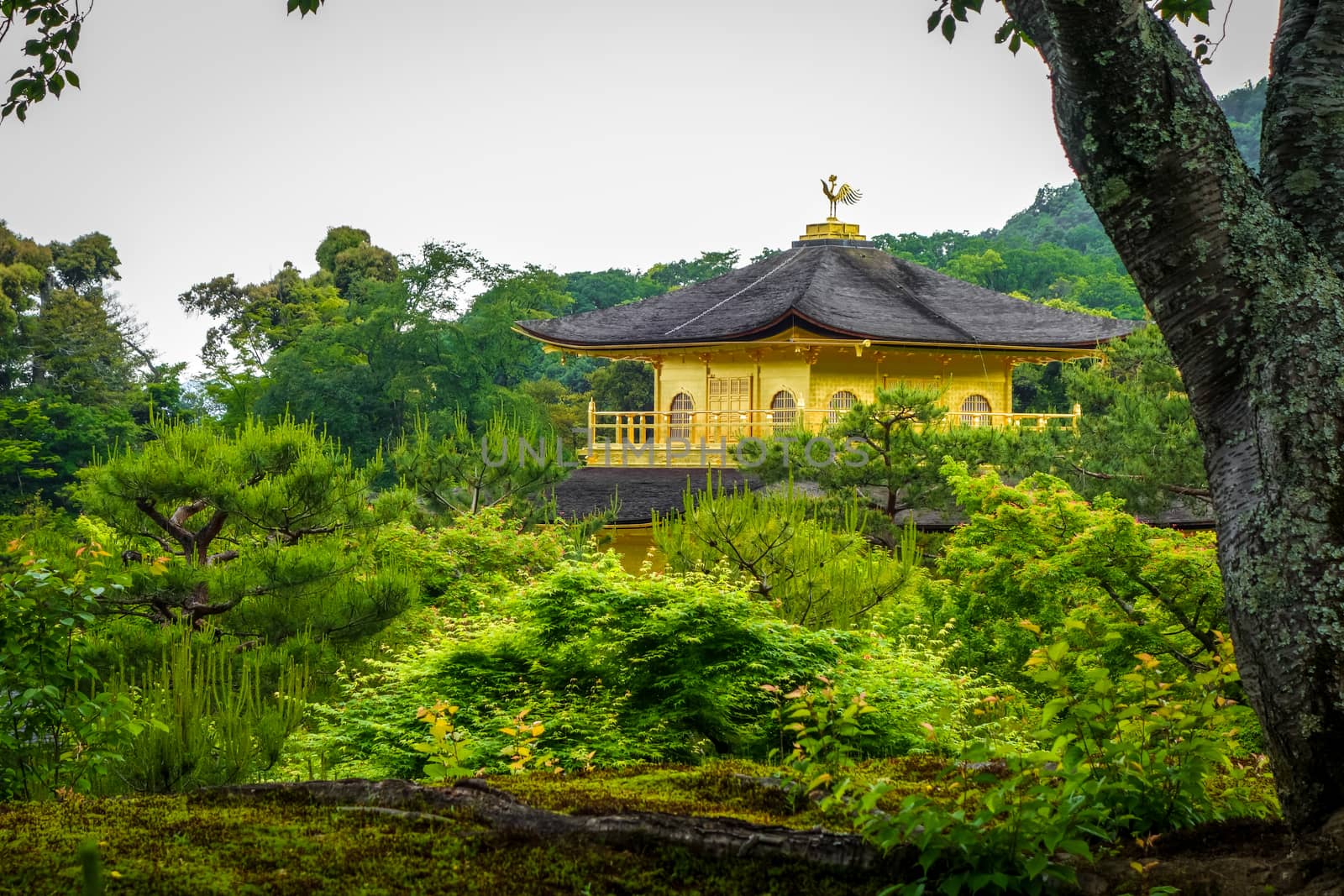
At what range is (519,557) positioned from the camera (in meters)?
13.8

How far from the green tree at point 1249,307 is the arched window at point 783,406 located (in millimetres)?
18202

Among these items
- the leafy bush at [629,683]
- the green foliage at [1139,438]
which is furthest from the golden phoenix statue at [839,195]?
the leafy bush at [629,683]

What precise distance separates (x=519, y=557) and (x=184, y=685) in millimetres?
8507

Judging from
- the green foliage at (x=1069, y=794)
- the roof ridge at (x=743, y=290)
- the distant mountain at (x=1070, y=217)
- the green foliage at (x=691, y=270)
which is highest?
the distant mountain at (x=1070, y=217)

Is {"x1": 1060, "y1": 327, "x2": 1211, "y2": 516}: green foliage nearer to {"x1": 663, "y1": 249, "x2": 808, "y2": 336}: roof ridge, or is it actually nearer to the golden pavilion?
the golden pavilion

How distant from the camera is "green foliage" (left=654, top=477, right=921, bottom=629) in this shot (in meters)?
9.27

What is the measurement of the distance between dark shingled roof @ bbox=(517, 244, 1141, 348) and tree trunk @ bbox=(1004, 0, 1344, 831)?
1770cm

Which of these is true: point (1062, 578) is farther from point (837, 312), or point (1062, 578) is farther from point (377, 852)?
point (837, 312)

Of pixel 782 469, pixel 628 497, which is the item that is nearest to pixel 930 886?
pixel 782 469

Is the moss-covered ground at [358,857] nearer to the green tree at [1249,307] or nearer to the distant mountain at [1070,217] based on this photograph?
the green tree at [1249,307]

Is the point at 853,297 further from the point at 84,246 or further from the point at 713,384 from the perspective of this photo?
the point at 84,246

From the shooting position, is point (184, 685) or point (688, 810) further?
point (184, 685)

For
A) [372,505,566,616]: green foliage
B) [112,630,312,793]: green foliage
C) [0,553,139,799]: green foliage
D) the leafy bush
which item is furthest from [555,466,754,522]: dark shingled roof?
[0,553,139,799]: green foliage

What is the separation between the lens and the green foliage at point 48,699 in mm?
4500
